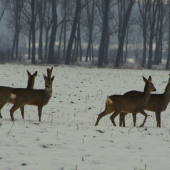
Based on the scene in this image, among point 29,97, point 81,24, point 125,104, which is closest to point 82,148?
point 125,104

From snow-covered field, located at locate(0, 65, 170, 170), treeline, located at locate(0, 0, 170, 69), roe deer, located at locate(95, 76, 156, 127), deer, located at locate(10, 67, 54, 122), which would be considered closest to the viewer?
snow-covered field, located at locate(0, 65, 170, 170)

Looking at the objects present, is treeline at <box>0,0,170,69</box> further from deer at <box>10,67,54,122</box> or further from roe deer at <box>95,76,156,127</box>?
roe deer at <box>95,76,156,127</box>

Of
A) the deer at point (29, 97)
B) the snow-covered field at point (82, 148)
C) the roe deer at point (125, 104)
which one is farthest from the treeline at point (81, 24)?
the snow-covered field at point (82, 148)

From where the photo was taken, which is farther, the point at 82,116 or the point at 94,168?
the point at 82,116

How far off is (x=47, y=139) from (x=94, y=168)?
165 centimetres

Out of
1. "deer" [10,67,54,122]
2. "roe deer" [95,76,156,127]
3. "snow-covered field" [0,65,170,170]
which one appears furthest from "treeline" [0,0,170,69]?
"snow-covered field" [0,65,170,170]

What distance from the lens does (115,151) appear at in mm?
5461

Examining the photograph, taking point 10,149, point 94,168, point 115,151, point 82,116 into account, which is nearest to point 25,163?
point 10,149

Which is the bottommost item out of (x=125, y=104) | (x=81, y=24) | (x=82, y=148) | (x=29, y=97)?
(x=82, y=148)

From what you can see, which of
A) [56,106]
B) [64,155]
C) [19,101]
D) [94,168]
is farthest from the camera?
[56,106]

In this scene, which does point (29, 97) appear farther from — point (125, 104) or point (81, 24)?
point (81, 24)

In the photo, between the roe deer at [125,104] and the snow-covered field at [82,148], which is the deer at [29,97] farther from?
the roe deer at [125,104]

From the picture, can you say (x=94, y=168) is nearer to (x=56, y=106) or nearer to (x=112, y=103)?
(x=112, y=103)

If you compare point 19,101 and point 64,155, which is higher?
point 19,101
